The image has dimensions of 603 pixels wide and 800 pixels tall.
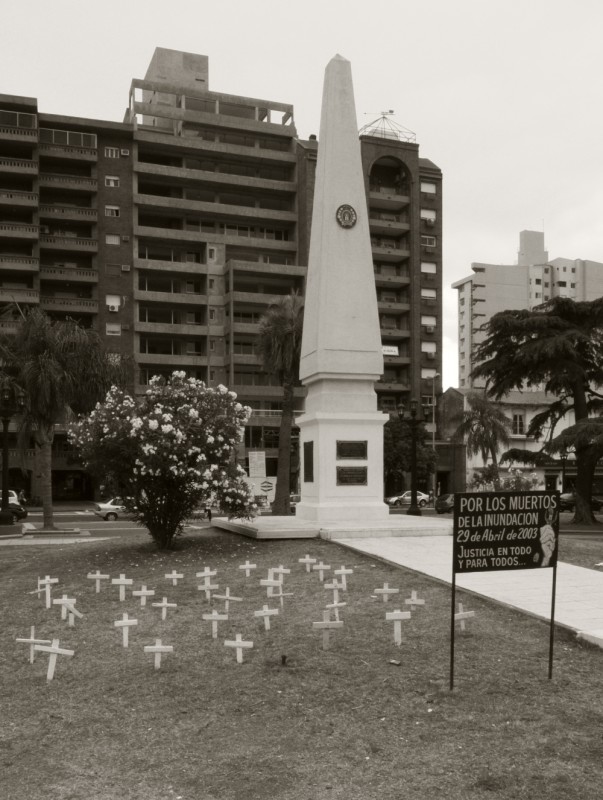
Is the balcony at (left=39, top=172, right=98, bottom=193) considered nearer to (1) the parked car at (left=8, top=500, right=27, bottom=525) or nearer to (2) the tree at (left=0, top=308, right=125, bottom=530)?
(1) the parked car at (left=8, top=500, right=27, bottom=525)

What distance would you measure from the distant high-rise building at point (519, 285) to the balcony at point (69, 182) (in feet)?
175

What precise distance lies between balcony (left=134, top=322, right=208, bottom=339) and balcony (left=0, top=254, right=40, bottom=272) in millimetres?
9056

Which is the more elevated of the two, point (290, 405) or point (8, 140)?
point (8, 140)

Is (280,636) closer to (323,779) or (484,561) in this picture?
(484,561)

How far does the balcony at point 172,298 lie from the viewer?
70250mm

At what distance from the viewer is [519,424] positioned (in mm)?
76250

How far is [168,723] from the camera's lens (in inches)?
276

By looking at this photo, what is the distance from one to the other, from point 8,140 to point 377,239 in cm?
3257

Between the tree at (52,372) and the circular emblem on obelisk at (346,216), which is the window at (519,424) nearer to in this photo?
the tree at (52,372)

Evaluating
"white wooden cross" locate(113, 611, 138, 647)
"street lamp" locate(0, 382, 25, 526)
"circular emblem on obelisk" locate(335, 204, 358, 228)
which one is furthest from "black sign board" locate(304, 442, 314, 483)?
"street lamp" locate(0, 382, 25, 526)

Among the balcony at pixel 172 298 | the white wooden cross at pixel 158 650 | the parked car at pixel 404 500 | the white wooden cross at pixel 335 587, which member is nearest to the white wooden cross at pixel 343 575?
the white wooden cross at pixel 335 587

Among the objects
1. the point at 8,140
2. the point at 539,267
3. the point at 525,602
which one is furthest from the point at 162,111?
the point at 525,602

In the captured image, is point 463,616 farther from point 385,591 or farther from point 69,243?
point 69,243

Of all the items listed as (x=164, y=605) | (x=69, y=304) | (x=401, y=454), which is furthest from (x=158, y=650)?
(x=69, y=304)
